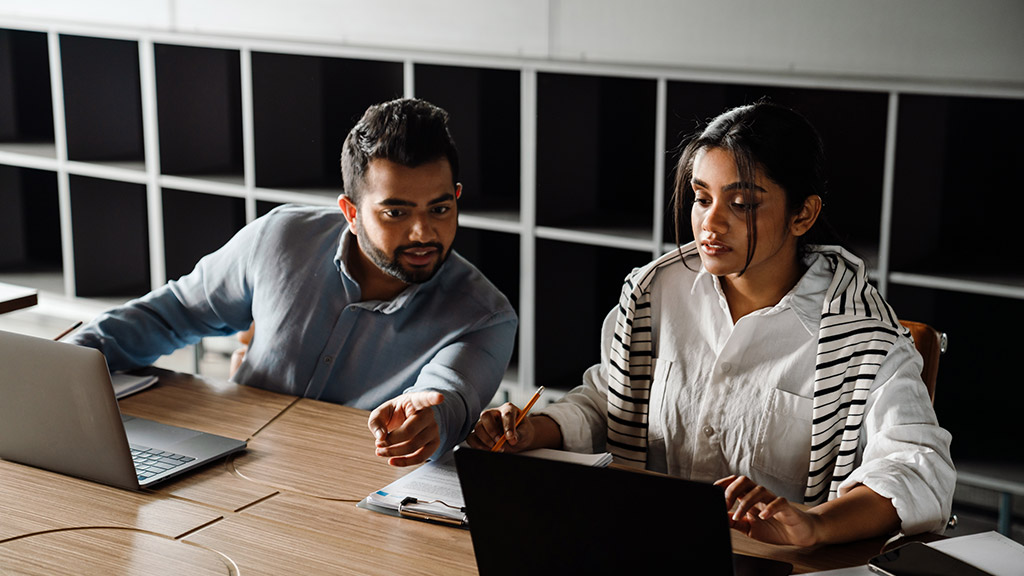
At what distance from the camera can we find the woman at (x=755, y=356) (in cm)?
166

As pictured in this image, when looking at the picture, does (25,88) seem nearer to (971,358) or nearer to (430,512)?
(430,512)

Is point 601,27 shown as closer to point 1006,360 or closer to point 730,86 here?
point 730,86

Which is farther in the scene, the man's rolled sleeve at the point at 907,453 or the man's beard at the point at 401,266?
the man's beard at the point at 401,266

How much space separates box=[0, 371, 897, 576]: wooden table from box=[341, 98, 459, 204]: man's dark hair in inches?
20.6

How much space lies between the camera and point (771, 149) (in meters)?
1.71

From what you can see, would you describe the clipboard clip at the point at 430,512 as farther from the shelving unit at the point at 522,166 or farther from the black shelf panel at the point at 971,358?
the black shelf panel at the point at 971,358

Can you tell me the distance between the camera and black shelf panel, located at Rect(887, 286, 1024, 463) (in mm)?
2887

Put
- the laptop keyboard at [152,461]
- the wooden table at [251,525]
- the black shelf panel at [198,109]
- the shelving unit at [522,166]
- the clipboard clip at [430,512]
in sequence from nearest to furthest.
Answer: the wooden table at [251,525]
the clipboard clip at [430,512]
the laptop keyboard at [152,461]
the shelving unit at [522,166]
the black shelf panel at [198,109]

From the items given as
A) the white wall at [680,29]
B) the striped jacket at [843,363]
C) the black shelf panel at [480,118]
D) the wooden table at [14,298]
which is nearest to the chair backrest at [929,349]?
the striped jacket at [843,363]

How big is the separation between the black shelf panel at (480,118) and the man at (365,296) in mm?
1310

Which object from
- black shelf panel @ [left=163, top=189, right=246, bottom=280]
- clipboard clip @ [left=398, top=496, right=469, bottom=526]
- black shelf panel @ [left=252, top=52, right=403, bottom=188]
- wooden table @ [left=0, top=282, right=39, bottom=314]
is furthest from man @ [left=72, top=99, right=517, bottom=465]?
black shelf panel @ [left=163, top=189, right=246, bottom=280]

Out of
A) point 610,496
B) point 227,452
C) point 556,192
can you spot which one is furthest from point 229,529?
point 556,192

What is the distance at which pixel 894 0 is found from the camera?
2.68 meters

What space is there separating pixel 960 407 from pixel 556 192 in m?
1.28
